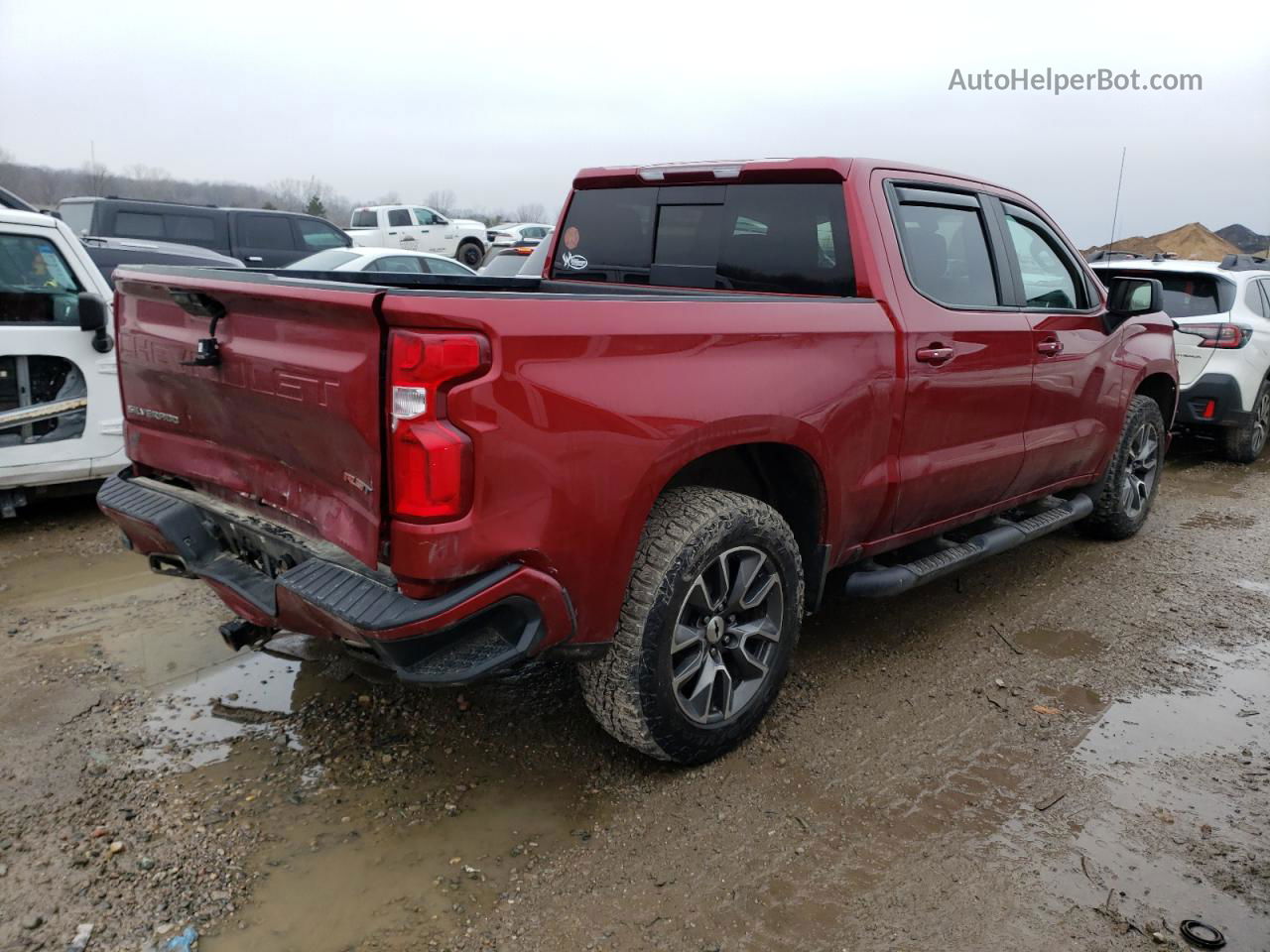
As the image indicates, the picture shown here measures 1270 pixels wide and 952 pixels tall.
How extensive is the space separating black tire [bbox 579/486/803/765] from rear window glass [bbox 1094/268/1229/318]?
5.89 metres

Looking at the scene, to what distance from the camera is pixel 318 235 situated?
15.3 metres

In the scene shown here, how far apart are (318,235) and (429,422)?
14.3 meters

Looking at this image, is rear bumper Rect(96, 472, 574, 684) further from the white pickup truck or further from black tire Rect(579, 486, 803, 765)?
the white pickup truck

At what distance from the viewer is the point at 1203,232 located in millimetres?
19453

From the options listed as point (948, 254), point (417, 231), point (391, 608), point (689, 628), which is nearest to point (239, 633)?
point (391, 608)

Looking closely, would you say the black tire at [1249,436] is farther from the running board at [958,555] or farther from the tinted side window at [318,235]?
the tinted side window at [318,235]

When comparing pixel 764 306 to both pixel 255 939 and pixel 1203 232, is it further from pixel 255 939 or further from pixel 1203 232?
pixel 1203 232

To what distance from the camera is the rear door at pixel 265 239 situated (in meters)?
14.4

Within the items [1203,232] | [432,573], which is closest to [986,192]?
[432,573]

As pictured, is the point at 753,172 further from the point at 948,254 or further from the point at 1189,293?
the point at 1189,293

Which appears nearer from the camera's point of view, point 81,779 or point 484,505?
point 484,505

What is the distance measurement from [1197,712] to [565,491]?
9.09 ft

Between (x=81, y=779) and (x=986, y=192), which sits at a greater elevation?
(x=986, y=192)

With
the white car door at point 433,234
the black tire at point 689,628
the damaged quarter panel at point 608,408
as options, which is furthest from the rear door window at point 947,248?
the white car door at point 433,234
